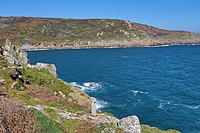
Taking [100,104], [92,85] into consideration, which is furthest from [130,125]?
[92,85]

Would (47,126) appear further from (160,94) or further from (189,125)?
(160,94)

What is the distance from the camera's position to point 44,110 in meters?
20.9

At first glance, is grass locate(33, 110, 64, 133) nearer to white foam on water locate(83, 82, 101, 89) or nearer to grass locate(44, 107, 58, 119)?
grass locate(44, 107, 58, 119)

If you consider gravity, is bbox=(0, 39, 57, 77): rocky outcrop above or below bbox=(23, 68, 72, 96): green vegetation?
above

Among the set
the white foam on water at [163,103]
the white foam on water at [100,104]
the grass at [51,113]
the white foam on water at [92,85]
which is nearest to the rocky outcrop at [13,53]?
the white foam on water at [100,104]

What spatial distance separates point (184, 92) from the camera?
6003 cm

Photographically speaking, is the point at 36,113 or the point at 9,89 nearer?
the point at 36,113

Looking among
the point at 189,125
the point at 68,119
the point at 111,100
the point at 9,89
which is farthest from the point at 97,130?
the point at 111,100

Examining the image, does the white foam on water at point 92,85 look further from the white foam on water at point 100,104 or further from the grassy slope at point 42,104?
the grassy slope at point 42,104

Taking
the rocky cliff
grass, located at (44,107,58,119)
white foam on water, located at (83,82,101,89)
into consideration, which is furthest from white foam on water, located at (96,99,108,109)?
grass, located at (44,107,58,119)

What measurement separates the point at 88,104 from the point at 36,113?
56.5 feet

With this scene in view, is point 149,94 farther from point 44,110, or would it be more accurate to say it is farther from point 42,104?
point 44,110

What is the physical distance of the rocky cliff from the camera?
42.4 feet

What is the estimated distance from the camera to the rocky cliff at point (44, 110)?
42.4 ft
